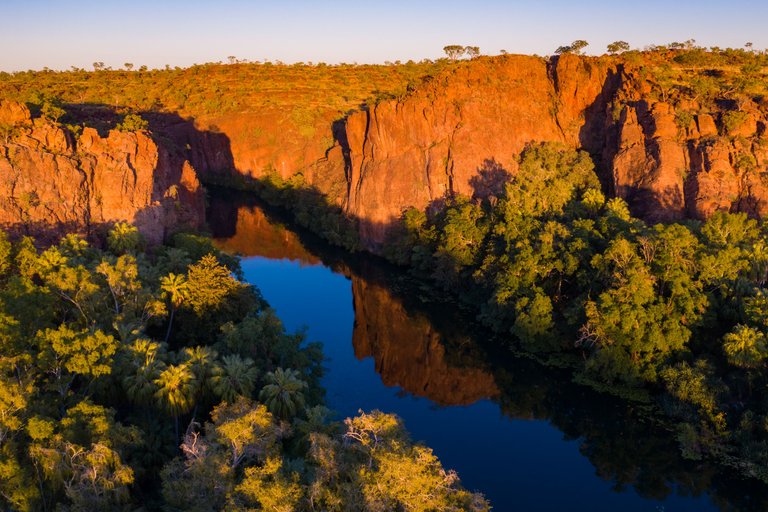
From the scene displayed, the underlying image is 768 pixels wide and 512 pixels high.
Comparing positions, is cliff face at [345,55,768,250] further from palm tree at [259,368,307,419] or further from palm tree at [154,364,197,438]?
palm tree at [154,364,197,438]

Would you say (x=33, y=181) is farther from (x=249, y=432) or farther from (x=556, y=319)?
(x=556, y=319)

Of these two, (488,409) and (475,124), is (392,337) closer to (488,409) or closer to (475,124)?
(488,409)

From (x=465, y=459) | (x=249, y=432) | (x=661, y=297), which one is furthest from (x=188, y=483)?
(x=661, y=297)

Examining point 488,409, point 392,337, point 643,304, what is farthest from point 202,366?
point 643,304

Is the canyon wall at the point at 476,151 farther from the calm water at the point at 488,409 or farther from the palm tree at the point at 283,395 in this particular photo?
the palm tree at the point at 283,395

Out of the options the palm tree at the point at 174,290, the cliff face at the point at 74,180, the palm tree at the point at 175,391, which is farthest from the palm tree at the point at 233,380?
the cliff face at the point at 74,180

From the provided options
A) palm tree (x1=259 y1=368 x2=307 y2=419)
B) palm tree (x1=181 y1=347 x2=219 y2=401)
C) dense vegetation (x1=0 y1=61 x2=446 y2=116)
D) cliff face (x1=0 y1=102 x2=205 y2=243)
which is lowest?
palm tree (x1=259 y1=368 x2=307 y2=419)

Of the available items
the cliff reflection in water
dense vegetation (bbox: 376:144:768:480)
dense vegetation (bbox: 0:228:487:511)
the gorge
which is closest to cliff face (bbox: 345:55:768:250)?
the gorge
